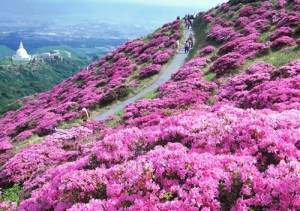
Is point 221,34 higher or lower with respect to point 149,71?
higher

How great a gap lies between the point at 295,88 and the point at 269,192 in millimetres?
12727

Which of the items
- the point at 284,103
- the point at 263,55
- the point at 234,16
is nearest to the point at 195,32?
the point at 234,16

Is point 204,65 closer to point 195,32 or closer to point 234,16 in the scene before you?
point 234,16

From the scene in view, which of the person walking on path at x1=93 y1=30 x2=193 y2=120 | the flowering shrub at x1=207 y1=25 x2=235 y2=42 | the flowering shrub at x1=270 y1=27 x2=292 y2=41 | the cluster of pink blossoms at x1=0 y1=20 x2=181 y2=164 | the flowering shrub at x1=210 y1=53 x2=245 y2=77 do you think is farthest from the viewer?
the flowering shrub at x1=207 y1=25 x2=235 y2=42

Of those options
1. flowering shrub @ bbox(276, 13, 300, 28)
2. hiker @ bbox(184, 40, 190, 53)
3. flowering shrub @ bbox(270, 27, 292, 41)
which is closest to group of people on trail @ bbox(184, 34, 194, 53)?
hiker @ bbox(184, 40, 190, 53)

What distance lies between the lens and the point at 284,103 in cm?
1606

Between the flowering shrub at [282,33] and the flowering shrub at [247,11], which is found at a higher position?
the flowering shrub at [247,11]

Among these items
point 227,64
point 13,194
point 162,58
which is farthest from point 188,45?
point 13,194

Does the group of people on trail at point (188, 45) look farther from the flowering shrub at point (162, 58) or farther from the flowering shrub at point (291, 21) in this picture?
the flowering shrub at point (291, 21)

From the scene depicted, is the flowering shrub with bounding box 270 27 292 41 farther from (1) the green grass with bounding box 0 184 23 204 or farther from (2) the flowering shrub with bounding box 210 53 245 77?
(1) the green grass with bounding box 0 184 23 204

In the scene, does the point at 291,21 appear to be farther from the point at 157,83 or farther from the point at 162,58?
the point at 162,58

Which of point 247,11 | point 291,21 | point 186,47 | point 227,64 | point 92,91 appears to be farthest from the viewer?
point 247,11

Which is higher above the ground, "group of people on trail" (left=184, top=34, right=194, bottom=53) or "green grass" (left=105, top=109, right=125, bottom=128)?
"group of people on trail" (left=184, top=34, right=194, bottom=53)

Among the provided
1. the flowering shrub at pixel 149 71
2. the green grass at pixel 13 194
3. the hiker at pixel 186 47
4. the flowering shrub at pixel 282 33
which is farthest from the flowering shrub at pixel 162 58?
the green grass at pixel 13 194
